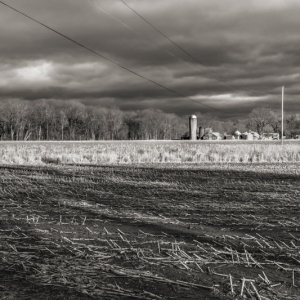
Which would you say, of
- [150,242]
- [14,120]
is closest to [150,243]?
[150,242]

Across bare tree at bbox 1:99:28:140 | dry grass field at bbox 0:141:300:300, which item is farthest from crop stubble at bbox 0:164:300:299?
bare tree at bbox 1:99:28:140

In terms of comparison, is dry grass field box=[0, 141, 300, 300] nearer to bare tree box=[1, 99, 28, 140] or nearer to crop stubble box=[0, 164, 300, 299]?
crop stubble box=[0, 164, 300, 299]

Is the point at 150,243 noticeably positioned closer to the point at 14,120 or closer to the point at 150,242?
the point at 150,242

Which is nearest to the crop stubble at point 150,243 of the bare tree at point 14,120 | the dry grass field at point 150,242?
the dry grass field at point 150,242

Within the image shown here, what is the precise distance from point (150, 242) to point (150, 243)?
43 millimetres

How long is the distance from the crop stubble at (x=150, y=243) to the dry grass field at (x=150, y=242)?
0.04 ft

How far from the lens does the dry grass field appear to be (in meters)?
3.92

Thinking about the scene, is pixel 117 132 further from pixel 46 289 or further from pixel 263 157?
pixel 46 289

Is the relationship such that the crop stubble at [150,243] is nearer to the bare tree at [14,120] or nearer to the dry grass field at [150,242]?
the dry grass field at [150,242]

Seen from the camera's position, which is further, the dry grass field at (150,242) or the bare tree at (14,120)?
the bare tree at (14,120)

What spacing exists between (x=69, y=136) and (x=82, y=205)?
404ft

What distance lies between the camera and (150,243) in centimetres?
548

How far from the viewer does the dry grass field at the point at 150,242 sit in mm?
3922

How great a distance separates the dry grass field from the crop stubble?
0.04 feet
